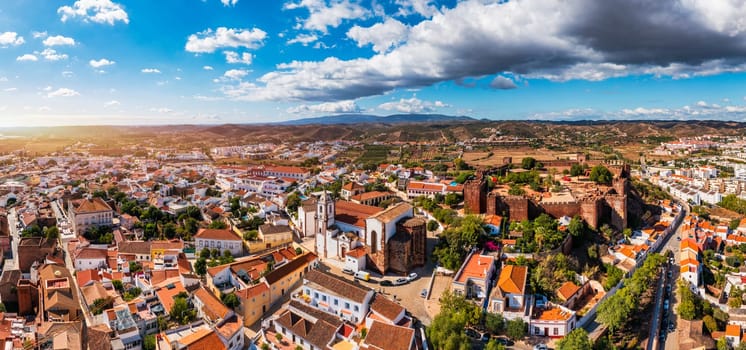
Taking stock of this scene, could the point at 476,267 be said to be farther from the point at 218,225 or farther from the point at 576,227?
the point at 218,225

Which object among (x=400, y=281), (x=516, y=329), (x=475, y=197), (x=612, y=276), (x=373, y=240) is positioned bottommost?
(x=516, y=329)

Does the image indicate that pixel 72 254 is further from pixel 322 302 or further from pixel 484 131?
pixel 484 131

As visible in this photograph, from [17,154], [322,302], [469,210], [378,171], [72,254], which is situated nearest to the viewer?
[322,302]

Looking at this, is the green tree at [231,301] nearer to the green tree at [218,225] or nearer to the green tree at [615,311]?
the green tree at [218,225]

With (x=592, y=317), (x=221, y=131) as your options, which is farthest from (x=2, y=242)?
(x=221, y=131)

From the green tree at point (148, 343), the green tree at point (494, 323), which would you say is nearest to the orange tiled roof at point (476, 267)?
the green tree at point (494, 323)

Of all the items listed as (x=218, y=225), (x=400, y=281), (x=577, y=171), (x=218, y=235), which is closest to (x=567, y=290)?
(x=400, y=281)

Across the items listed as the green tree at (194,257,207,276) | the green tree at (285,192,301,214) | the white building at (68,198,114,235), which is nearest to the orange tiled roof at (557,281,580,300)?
the green tree at (194,257,207,276)
